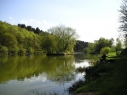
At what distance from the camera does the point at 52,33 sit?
8769cm

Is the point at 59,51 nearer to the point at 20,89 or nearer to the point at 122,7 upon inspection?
the point at 122,7

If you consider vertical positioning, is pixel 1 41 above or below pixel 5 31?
below

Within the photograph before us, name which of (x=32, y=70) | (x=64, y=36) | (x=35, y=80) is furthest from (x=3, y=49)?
(x=35, y=80)

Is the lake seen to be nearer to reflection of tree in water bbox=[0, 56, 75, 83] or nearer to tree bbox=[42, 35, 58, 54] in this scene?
reflection of tree in water bbox=[0, 56, 75, 83]

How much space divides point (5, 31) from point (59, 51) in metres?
28.5

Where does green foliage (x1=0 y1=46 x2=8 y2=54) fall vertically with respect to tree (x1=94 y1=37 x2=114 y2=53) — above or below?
below

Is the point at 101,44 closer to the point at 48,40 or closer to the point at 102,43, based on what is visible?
the point at 102,43

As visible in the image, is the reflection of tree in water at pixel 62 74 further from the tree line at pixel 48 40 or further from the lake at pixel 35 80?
the tree line at pixel 48 40

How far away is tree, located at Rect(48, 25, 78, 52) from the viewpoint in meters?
85.1

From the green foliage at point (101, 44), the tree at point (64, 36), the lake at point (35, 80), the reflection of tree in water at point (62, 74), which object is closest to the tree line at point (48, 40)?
the tree at point (64, 36)

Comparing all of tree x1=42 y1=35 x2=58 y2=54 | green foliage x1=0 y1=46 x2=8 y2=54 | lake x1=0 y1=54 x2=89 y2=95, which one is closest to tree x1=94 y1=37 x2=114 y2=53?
tree x1=42 y1=35 x2=58 y2=54

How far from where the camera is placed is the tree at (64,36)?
85.1m

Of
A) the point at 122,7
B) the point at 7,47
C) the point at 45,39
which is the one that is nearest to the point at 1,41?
the point at 7,47

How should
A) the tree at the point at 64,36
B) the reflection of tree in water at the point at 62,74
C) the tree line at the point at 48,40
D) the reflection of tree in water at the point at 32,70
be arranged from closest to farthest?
1. the reflection of tree in water at the point at 62,74
2. the reflection of tree in water at the point at 32,70
3. the tree line at the point at 48,40
4. the tree at the point at 64,36
